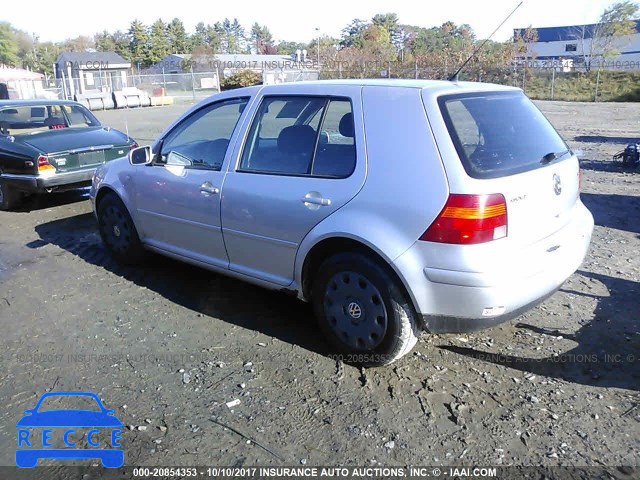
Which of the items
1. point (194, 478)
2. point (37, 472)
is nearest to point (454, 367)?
point (194, 478)

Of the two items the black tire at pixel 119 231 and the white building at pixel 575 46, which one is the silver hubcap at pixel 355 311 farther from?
the white building at pixel 575 46

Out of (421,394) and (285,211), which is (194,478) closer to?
(421,394)

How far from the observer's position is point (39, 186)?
7590 millimetres

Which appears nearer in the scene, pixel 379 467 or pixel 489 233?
pixel 379 467

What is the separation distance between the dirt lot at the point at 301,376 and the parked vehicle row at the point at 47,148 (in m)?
2.56

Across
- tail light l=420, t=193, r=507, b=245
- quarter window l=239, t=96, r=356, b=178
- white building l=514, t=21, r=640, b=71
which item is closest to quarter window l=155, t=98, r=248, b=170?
quarter window l=239, t=96, r=356, b=178

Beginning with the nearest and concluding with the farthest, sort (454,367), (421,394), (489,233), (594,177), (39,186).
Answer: (489,233) → (421,394) → (454,367) → (39,186) → (594,177)

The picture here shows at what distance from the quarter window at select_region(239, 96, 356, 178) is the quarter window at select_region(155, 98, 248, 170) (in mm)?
263

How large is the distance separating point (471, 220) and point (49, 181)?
6.54 m

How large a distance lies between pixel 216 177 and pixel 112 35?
118069 mm

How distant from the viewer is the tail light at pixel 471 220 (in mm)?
3035

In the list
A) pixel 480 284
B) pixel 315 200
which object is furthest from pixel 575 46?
pixel 480 284

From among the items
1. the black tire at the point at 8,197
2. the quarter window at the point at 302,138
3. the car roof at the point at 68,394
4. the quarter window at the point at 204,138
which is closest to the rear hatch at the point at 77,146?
the black tire at the point at 8,197

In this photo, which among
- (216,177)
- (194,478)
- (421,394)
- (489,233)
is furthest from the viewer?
(216,177)
